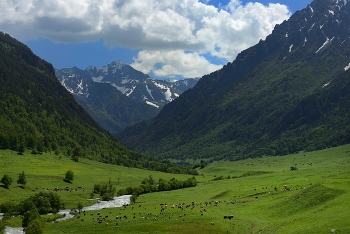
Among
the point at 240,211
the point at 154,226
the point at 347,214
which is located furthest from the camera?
the point at 240,211

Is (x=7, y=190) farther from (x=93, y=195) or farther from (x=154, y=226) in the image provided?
(x=154, y=226)

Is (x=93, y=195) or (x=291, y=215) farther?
(x=93, y=195)

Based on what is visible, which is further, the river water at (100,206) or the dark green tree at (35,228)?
the river water at (100,206)

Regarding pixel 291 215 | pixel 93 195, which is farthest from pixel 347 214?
pixel 93 195

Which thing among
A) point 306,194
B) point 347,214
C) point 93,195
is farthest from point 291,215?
point 93,195

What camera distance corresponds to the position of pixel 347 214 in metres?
76.4

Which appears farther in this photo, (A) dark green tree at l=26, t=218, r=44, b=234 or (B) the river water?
(B) the river water

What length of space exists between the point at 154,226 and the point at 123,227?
28.1 ft

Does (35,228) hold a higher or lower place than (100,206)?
lower

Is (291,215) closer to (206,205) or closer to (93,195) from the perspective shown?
(206,205)

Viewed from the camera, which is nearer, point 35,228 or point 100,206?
point 35,228

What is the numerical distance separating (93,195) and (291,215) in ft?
363

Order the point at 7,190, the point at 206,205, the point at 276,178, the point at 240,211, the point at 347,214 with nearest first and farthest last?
the point at 347,214, the point at 240,211, the point at 206,205, the point at 7,190, the point at 276,178

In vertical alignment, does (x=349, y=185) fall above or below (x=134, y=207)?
above
